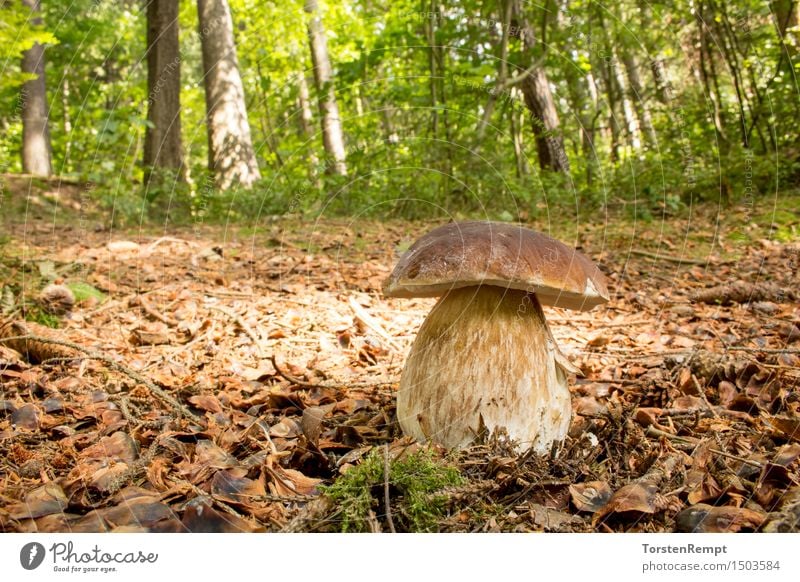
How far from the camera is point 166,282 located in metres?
4.21

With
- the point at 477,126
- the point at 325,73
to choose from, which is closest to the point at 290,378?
the point at 477,126

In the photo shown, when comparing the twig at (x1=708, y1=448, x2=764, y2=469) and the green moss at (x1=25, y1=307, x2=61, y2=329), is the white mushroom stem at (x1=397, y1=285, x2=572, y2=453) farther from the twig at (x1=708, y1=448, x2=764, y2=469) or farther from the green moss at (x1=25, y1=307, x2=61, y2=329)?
the green moss at (x1=25, y1=307, x2=61, y2=329)

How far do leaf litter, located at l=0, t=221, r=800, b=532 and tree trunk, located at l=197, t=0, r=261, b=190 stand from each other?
152 inches

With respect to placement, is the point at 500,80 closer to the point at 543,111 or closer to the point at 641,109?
the point at 543,111

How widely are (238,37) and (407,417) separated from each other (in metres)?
14.8

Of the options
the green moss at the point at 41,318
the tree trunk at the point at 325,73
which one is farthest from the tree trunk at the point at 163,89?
the green moss at the point at 41,318

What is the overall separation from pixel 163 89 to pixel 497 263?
790 centimetres

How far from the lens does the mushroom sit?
1.87m

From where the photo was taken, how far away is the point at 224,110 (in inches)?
325

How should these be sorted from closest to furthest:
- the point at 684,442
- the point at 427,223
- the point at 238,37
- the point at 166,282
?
the point at 684,442 < the point at 166,282 < the point at 427,223 < the point at 238,37

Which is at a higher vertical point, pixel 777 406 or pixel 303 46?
pixel 303 46
